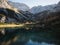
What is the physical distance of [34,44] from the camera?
243 feet

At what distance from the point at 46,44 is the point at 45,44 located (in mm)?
515

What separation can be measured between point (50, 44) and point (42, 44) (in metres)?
3.63

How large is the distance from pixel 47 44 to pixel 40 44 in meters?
3.22

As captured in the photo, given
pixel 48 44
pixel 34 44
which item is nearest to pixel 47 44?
pixel 48 44

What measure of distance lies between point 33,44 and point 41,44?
11.8ft

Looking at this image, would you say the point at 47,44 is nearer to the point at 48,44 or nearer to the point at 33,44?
the point at 48,44

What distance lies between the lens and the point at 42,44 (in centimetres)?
7256

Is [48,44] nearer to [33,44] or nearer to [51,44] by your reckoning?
[51,44]

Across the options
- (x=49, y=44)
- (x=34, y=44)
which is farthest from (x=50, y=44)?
(x=34, y=44)

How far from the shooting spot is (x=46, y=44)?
71.9m

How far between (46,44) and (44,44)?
1232mm

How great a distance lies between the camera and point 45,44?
237 feet

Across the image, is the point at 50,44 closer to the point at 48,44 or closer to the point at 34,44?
the point at 48,44

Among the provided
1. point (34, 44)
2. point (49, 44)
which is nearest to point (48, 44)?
point (49, 44)
